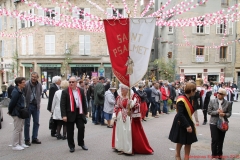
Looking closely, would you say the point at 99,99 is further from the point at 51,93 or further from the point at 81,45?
the point at 81,45

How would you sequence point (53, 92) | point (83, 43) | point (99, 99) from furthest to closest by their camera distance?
1. point (83, 43)
2. point (99, 99)
3. point (53, 92)

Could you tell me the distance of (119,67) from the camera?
6078 millimetres

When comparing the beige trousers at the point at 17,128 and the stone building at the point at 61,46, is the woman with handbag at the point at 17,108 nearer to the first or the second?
the beige trousers at the point at 17,128

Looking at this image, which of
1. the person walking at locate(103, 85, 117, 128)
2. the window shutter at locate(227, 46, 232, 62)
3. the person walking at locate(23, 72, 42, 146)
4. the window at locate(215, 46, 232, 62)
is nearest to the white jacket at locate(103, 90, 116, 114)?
the person walking at locate(103, 85, 117, 128)

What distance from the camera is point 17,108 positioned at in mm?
6488

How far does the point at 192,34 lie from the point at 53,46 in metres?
15.5

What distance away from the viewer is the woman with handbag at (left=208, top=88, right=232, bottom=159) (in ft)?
18.9

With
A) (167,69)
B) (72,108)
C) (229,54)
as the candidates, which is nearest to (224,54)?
(229,54)

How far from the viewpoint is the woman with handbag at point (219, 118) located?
5.75 meters

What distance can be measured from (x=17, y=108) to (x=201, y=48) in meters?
28.1

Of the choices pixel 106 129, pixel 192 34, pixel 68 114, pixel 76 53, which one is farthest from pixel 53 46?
pixel 68 114

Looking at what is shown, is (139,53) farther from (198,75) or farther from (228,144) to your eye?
(198,75)

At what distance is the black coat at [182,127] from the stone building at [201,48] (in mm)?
25608

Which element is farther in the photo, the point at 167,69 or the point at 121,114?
the point at 167,69
